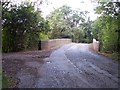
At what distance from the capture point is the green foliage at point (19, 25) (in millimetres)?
24172

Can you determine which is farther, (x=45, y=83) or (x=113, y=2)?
(x=113, y=2)

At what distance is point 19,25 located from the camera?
25.0 metres

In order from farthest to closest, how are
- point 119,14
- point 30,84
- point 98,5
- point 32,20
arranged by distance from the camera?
point 32,20
point 98,5
point 119,14
point 30,84

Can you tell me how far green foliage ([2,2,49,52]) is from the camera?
24172 mm

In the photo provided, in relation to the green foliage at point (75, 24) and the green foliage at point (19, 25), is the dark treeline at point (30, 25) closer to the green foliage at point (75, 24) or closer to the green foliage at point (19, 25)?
the green foliage at point (19, 25)

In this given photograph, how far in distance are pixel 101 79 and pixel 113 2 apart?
12316 millimetres

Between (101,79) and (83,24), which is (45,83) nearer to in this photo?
(101,79)

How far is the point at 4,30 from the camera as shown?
81.3 feet

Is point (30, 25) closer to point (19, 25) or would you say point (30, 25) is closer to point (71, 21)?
point (19, 25)

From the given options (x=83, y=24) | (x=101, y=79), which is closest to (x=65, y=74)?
(x=101, y=79)

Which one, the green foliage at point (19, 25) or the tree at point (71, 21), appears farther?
the tree at point (71, 21)

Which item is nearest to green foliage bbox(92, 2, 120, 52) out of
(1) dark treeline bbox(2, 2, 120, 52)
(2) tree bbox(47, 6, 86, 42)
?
(1) dark treeline bbox(2, 2, 120, 52)

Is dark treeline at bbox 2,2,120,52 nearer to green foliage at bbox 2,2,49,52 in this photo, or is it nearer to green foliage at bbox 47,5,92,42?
green foliage at bbox 2,2,49,52

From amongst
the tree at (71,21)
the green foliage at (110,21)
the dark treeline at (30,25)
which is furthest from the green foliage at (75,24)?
the green foliage at (110,21)
